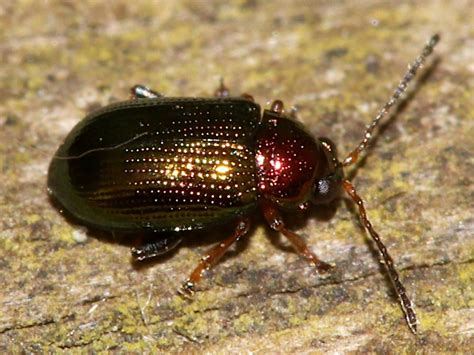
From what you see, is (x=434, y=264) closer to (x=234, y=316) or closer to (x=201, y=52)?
(x=234, y=316)

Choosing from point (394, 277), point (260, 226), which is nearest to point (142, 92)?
point (260, 226)

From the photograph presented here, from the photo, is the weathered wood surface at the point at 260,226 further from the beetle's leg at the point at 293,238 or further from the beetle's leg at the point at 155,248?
the beetle's leg at the point at 155,248

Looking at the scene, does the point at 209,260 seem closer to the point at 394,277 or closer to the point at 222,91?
the point at 394,277

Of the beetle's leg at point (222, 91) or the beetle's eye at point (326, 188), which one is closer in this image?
the beetle's eye at point (326, 188)

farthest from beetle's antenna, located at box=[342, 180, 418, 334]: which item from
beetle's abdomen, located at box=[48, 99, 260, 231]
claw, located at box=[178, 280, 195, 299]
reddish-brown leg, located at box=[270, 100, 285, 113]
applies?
claw, located at box=[178, 280, 195, 299]

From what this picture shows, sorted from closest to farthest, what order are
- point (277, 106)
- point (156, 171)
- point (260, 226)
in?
point (156, 171) → point (260, 226) → point (277, 106)

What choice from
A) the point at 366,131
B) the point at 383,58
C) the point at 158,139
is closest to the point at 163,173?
the point at 158,139

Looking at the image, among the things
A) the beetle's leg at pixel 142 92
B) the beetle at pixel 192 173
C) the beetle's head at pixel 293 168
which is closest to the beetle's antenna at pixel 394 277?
the beetle at pixel 192 173
